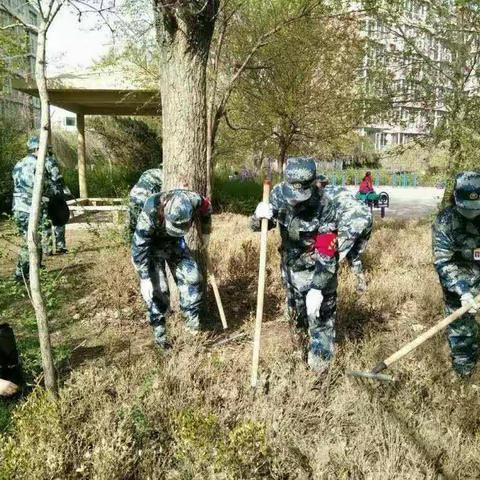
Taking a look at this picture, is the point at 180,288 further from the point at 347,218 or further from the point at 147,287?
the point at 347,218

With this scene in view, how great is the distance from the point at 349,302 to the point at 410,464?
2.58m

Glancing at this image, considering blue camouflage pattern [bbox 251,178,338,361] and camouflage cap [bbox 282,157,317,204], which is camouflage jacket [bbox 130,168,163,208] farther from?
camouflage cap [bbox 282,157,317,204]

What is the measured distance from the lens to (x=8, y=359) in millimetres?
3361

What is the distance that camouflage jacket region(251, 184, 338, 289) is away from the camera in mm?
3594

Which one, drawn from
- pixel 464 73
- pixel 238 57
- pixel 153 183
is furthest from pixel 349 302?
pixel 238 57

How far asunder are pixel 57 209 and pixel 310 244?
14.1 ft

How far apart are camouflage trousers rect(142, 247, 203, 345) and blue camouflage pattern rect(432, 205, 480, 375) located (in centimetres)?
188

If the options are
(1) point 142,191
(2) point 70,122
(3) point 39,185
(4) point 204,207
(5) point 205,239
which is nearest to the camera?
(3) point 39,185

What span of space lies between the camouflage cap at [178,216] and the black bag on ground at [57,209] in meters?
3.57

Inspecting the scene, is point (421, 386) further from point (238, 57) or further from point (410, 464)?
point (238, 57)

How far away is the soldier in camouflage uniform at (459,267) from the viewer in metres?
3.53

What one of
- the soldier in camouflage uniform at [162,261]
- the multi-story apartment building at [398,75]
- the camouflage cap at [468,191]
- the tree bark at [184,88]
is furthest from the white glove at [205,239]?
the multi-story apartment building at [398,75]

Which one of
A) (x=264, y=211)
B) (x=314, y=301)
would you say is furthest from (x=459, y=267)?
(x=264, y=211)

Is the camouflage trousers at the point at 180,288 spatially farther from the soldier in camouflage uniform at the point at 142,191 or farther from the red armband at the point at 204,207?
the soldier in camouflage uniform at the point at 142,191
